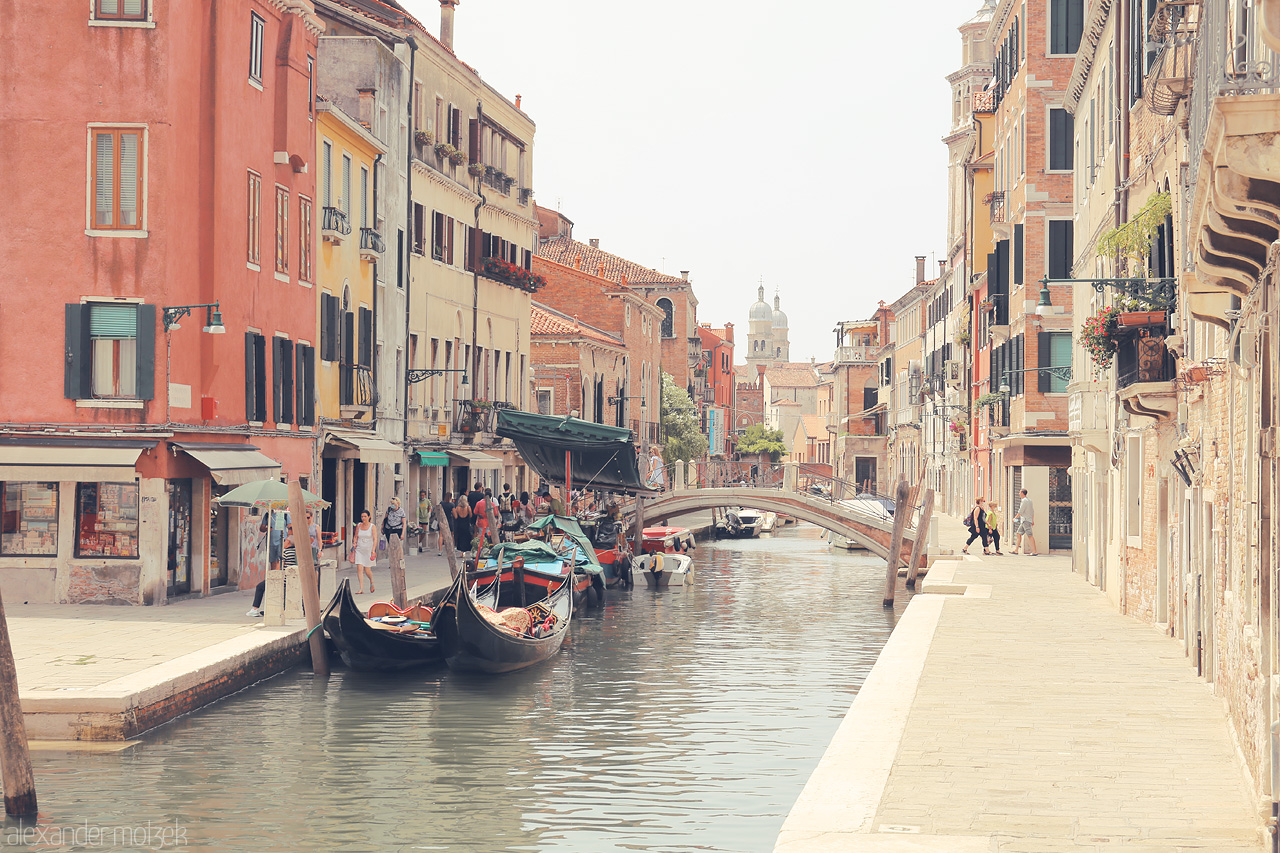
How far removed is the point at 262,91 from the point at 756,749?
1376 cm

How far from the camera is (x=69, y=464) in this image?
2028cm

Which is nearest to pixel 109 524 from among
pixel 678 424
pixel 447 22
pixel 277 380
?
pixel 277 380

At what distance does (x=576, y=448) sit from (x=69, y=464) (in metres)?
16.4

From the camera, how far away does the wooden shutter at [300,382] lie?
84.9ft

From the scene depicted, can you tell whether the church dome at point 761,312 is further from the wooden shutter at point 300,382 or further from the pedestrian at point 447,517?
the wooden shutter at point 300,382

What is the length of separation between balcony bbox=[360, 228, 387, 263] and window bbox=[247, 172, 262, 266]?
598cm

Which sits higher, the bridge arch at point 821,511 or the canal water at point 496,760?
the bridge arch at point 821,511

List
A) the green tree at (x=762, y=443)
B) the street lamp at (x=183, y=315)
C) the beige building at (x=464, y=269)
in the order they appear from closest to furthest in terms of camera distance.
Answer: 1. the street lamp at (x=183, y=315)
2. the beige building at (x=464, y=269)
3. the green tree at (x=762, y=443)

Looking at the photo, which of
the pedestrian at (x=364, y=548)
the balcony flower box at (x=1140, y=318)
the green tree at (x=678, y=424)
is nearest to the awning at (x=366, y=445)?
the pedestrian at (x=364, y=548)

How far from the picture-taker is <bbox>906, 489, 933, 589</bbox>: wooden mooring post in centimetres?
3384

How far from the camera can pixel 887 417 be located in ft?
298

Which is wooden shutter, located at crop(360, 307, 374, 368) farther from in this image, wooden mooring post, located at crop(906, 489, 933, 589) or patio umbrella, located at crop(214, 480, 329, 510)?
wooden mooring post, located at crop(906, 489, 933, 589)

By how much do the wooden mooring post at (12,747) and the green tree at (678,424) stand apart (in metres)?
61.4

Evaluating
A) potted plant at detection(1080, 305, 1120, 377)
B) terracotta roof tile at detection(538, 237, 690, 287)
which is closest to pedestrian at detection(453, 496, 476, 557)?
potted plant at detection(1080, 305, 1120, 377)
